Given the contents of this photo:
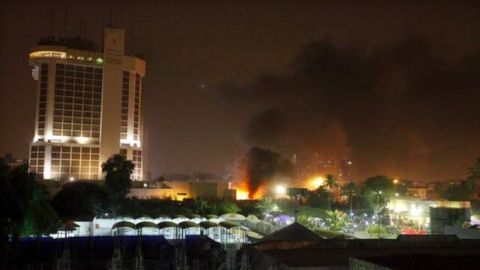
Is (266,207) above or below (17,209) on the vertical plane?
above

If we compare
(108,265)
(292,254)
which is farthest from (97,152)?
(292,254)

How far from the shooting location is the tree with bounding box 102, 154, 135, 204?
46.7 meters

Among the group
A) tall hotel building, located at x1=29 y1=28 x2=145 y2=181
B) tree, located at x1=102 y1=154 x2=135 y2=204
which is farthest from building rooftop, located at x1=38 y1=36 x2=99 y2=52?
tree, located at x1=102 y1=154 x2=135 y2=204

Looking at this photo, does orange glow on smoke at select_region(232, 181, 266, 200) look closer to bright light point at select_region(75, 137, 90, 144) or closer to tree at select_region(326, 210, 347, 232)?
bright light point at select_region(75, 137, 90, 144)

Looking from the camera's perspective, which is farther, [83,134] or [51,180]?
[83,134]

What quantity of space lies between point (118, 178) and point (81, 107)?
83.1ft

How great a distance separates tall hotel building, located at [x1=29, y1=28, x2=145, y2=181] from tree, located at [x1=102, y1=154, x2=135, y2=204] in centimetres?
1793

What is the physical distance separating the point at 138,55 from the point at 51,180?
2428 centimetres

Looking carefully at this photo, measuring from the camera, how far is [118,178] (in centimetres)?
4822

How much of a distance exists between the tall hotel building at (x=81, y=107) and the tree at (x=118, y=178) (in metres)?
17.9

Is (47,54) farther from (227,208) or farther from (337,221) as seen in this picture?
(337,221)

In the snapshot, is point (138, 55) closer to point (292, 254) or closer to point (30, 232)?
point (30, 232)

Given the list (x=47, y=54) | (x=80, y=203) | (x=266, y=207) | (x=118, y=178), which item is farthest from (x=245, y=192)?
(x=80, y=203)

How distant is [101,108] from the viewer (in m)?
70.4
